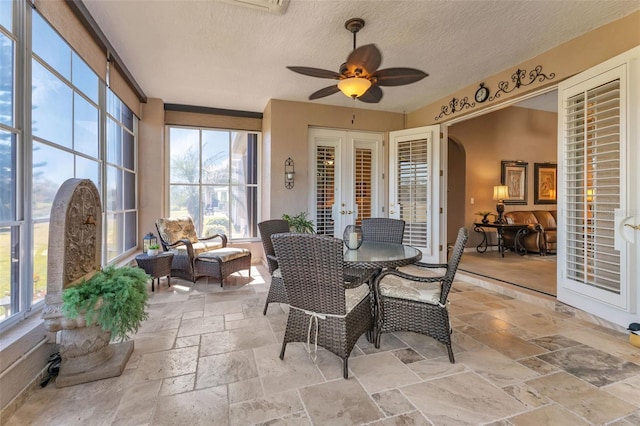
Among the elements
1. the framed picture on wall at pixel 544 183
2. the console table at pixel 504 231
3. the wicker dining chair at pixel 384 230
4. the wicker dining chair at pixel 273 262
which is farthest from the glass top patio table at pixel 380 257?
the framed picture on wall at pixel 544 183

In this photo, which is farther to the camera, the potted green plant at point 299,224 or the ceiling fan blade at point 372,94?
the potted green plant at point 299,224

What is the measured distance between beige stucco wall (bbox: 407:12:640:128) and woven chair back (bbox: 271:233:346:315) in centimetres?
330

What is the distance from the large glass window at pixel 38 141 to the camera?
6.08ft

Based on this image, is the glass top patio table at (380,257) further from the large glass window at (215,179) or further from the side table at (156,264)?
the large glass window at (215,179)


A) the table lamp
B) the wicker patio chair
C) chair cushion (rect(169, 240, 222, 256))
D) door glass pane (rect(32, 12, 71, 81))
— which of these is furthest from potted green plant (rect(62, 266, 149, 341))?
the table lamp

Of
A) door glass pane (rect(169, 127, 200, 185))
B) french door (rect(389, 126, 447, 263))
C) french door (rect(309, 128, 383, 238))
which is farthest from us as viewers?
door glass pane (rect(169, 127, 200, 185))

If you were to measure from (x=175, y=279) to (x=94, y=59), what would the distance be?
301 cm

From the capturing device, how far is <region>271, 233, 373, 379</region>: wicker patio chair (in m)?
1.86

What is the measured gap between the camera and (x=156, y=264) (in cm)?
385

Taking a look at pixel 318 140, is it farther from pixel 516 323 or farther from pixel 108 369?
pixel 108 369

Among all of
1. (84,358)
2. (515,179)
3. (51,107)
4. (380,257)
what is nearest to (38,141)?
(51,107)

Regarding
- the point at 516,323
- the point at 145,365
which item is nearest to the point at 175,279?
the point at 145,365

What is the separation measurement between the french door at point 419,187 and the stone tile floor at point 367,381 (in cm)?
216

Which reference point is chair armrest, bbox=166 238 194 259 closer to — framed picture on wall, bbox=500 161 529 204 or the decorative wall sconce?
the decorative wall sconce
